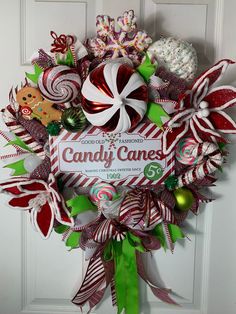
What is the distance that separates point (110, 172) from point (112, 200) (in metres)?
0.07

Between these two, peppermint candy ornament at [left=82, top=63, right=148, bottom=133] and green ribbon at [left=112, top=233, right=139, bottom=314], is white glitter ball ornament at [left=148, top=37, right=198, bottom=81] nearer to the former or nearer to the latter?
peppermint candy ornament at [left=82, top=63, right=148, bottom=133]

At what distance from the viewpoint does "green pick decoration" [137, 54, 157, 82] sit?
834 millimetres

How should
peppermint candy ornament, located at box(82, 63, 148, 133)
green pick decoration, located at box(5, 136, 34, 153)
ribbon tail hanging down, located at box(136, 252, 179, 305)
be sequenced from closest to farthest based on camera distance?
peppermint candy ornament, located at box(82, 63, 148, 133) < green pick decoration, located at box(5, 136, 34, 153) < ribbon tail hanging down, located at box(136, 252, 179, 305)

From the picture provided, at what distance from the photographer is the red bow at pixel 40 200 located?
0.88 m

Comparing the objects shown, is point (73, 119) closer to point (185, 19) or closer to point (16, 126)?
point (16, 126)

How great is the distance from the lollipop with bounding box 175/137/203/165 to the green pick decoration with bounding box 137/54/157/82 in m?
0.17

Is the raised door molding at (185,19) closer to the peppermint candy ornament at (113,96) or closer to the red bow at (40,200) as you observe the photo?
the peppermint candy ornament at (113,96)

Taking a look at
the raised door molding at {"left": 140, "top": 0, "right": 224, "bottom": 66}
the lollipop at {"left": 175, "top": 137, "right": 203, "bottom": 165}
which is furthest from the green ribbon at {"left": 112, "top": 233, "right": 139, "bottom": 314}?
the raised door molding at {"left": 140, "top": 0, "right": 224, "bottom": 66}

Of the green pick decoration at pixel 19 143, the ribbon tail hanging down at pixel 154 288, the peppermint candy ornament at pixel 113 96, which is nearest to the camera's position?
the peppermint candy ornament at pixel 113 96

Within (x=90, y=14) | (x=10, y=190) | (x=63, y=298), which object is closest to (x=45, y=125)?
(x=10, y=190)

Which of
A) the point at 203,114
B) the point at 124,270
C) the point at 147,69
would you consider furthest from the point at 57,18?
the point at 124,270

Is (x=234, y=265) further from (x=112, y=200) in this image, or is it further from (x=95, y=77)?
(x=95, y=77)

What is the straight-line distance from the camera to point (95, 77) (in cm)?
81

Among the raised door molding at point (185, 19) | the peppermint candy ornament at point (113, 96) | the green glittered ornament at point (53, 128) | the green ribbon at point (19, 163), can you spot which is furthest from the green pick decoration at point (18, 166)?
the raised door molding at point (185, 19)
